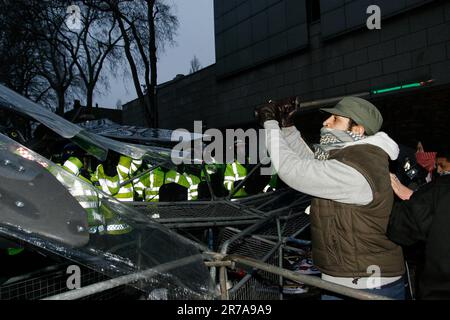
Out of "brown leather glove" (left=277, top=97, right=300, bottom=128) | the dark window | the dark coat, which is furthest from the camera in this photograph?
the dark window

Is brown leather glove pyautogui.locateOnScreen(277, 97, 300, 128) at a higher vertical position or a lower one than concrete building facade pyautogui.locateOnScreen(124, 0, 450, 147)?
lower

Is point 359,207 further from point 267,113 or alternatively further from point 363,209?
point 267,113

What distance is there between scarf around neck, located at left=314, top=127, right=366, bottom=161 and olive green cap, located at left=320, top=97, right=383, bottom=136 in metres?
0.07

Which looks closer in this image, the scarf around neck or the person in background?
the person in background

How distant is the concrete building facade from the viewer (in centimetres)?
901

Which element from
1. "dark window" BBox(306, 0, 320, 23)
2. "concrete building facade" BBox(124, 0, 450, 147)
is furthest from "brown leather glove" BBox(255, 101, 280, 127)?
"dark window" BBox(306, 0, 320, 23)

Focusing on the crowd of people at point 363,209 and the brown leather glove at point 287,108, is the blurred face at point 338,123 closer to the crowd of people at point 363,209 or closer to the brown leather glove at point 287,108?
the crowd of people at point 363,209

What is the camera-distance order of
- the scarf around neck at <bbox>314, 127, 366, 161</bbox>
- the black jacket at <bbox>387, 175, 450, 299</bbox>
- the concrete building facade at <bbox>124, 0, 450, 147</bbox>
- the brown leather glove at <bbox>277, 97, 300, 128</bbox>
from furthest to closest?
the concrete building facade at <bbox>124, 0, 450, 147</bbox> < the brown leather glove at <bbox>277, 97, 300, 128</bbox> < the scarf around neck at <bbox>314, 127, 366, 161</bbox> < the black jacket at <bbox>387, 175, 450, 299</bbox>

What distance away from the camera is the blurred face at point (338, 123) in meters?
2.13

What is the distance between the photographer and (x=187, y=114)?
715 inches

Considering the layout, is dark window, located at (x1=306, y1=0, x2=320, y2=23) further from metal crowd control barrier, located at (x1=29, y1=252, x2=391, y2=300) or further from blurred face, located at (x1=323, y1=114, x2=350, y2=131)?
metal crowd control barrier, located at (x1=29, y1=252, x2=391, y2=300)

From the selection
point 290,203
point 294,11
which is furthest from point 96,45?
point 290,203

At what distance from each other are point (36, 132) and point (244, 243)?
264cm

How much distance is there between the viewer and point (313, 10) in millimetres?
12328
